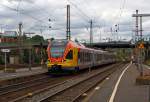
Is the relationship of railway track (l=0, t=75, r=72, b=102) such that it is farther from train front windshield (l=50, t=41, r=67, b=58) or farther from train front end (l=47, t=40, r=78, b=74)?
train front windshield (l=50, t=41, r=67, b=58)

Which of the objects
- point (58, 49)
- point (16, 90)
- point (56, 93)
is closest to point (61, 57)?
point (58, 49)

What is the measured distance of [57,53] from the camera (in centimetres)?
3975

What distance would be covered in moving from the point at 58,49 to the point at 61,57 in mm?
812

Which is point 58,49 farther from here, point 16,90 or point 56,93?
point 56,93

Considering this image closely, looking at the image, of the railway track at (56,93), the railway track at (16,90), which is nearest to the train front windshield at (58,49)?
the railway track at (16,90)

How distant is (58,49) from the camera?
3981 centimetres

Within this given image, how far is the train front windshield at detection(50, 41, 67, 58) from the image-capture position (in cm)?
3966

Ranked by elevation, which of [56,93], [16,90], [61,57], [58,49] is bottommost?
[16,90]

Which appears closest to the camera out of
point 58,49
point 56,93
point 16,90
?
point 56,93

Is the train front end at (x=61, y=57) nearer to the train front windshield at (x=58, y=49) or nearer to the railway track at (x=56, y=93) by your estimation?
the train front windshield at (x=58, y=49)

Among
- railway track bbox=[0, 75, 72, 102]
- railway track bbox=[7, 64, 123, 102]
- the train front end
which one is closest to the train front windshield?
the train front end

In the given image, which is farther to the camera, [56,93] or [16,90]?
[16,90]

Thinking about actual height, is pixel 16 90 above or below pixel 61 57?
below

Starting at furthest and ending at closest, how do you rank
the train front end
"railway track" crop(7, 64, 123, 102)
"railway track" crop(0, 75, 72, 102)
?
the train front end → "railway track" crop(0, 75, 72, 102) → "railway track" crop(7, 64, 123, 102)
